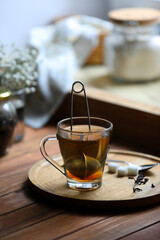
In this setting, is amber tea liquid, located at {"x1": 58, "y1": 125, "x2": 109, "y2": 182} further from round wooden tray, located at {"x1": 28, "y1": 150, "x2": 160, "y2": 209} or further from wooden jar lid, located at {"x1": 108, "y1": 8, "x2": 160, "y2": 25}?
wooden jar lid, located at {"x1": 108, "y1": 8, "x2": 160, "y2": 25}

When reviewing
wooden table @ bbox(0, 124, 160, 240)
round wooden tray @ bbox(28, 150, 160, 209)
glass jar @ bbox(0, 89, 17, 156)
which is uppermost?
glass jar @ bbox(0, 89, 17, 156)

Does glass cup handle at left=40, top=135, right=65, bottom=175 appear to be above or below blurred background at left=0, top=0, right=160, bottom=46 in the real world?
below

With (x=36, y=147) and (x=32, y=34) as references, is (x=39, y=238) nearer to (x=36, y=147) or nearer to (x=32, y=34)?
(x=36, y=147)

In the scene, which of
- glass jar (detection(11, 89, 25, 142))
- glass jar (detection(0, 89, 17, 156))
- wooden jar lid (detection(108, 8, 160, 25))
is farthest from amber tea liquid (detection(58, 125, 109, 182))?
wooden jar lid (detection(108, 8, 160, 25))

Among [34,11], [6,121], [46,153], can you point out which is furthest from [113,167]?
[34,11]

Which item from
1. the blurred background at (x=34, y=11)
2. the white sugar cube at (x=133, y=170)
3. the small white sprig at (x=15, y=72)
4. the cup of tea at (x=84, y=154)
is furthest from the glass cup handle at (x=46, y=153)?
the blurred background at (x=34, y=11)

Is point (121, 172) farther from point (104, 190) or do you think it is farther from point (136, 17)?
point (136, 17)

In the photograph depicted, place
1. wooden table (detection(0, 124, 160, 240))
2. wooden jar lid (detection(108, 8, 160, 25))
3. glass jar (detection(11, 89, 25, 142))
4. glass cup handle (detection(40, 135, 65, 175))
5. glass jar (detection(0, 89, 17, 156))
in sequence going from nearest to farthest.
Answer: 1. wooden table (detection(0, 124, 160, 240))
2. glass cup handle (detection(40, 135, 65, 175))
3. glass jar (detection(0, 89, 17, 156))
4. glass jar (detection(11, 89, 25, 142))
5. wooden jar lid (detection(108, 8, 160, 25))
